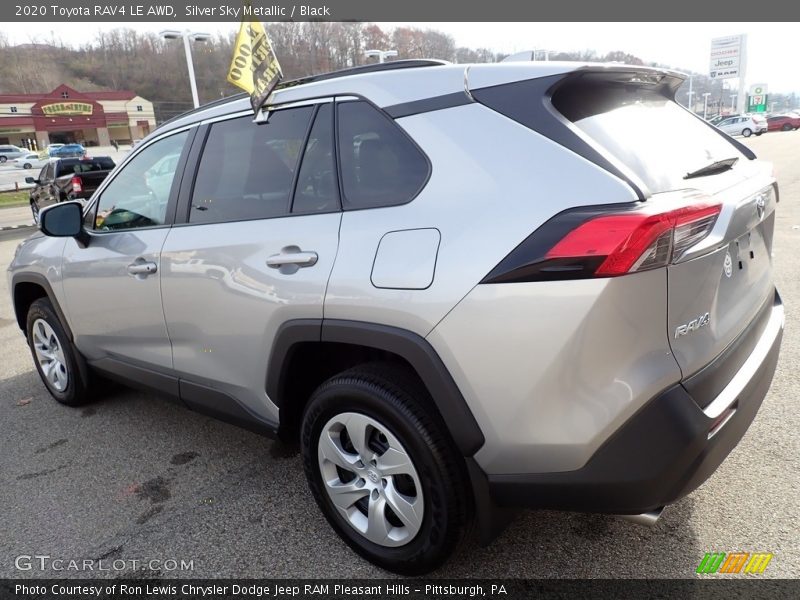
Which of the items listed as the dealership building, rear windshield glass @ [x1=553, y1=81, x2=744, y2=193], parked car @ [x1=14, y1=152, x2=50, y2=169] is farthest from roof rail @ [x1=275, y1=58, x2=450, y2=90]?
the dealership building

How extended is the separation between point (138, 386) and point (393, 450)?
6.34ft

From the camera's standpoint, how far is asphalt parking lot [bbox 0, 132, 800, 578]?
234 centimetres

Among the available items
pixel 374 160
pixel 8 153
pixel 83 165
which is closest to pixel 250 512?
pixel 374 160

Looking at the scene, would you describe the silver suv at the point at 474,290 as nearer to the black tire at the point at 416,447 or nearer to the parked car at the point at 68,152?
the black tire at the point at 416,447

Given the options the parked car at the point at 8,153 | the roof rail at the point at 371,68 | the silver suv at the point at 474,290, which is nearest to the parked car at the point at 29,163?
the parked car at the point at 8,153

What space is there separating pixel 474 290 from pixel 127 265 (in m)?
2.12

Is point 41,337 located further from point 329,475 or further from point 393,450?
point 393,450

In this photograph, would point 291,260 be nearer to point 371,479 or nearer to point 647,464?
point 371,479

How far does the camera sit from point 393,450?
7.03ft

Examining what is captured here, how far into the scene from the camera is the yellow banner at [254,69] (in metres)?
2.64

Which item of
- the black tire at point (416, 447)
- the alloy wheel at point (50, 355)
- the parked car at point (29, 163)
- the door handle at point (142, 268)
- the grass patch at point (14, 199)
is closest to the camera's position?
the black tire at point (416, 447)

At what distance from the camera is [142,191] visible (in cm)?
328

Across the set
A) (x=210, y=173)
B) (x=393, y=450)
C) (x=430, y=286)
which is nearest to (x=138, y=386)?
(x=210, y=173)

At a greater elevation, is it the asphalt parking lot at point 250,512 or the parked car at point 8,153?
the asphalt parking lot at point 250,512
